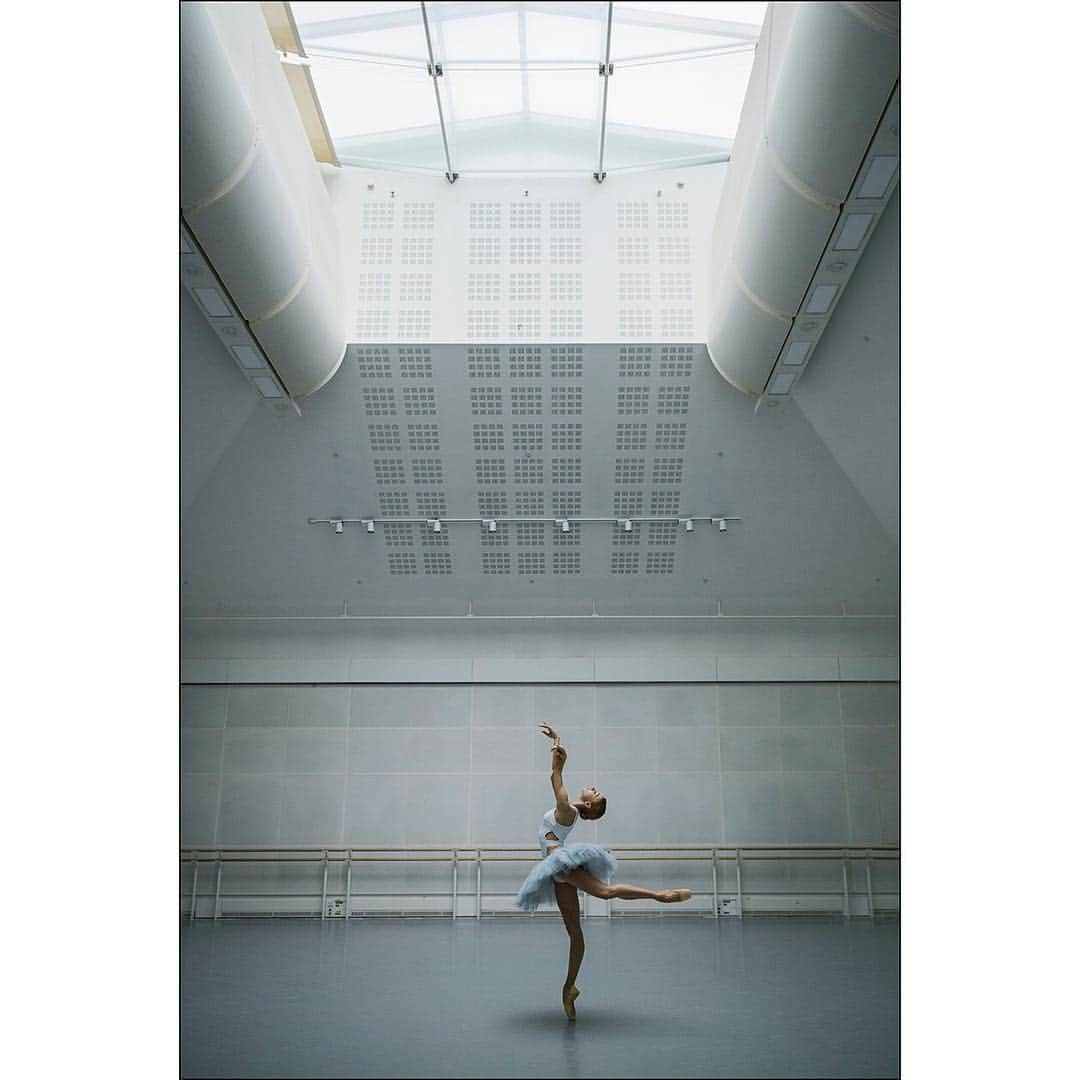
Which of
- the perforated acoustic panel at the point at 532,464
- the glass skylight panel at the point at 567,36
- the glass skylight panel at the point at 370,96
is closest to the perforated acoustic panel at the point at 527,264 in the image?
the perforated acoustic panel at the point at 532,464

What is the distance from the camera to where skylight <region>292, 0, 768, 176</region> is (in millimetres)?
4504

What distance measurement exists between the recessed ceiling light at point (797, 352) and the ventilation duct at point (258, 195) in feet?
Result: 13.5

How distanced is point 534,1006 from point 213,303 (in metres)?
5.62

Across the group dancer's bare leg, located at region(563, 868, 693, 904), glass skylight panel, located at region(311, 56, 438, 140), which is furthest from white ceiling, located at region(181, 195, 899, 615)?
dancer's bare leg, located at region(563, 868, 693, 904)

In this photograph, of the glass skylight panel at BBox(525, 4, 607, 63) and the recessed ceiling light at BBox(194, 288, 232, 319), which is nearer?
the glass skylight panel at BBox(525, 4, 607, 63)

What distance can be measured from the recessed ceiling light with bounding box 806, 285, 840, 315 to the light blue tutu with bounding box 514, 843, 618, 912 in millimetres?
4583

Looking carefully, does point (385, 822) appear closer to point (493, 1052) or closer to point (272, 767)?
point (272, 767)

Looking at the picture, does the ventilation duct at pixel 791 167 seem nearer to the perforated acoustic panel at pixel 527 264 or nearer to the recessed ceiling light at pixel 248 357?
the perforated acoustic panel at pixel 527 264

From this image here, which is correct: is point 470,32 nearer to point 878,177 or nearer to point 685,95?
point 685,95

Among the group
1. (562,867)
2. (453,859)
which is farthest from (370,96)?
(453,859)

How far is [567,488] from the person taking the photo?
12.0m

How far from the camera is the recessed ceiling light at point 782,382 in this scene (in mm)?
9948

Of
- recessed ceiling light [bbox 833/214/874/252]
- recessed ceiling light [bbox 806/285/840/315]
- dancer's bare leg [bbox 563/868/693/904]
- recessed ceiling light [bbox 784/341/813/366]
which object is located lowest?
dancer's bare leg [bbox 563/868/693/904]

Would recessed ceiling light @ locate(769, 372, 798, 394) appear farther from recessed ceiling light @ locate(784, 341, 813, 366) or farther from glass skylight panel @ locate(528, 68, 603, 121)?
glass skylight panel @ locate(528, 68, 603, 121)
